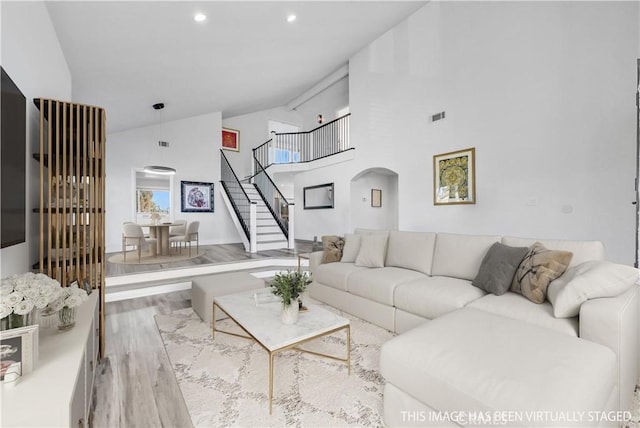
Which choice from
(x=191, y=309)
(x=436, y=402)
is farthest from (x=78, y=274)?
(x=436, y=402)

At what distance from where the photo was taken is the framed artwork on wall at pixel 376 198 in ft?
24.9

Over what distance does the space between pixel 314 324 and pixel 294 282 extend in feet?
1.09

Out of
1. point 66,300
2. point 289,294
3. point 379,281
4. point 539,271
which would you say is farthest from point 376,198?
point 66,300

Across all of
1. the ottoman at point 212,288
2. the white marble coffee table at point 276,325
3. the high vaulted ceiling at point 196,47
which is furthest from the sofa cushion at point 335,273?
the high vaulted ceiling at point 196,47

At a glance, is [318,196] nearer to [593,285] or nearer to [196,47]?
[196,47]

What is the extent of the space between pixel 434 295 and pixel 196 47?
4.57 metres

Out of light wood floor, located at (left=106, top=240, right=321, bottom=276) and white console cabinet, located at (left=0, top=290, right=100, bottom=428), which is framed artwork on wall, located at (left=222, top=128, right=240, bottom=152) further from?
white console cabinet, located at (left=0, top=290, right=100, bottom=428)

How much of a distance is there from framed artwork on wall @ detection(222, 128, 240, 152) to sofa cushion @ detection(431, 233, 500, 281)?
321 inches

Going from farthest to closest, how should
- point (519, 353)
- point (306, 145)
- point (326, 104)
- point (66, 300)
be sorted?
point (326, 104), point (306, 145), point (66, 300), point (519, 353)

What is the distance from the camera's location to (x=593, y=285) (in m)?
1.71

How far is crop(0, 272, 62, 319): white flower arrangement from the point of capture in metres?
1.16

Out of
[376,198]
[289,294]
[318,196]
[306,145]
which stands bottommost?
[289,294]

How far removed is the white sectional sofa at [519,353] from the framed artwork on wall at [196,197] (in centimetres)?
667

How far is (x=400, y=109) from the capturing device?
5691mm
